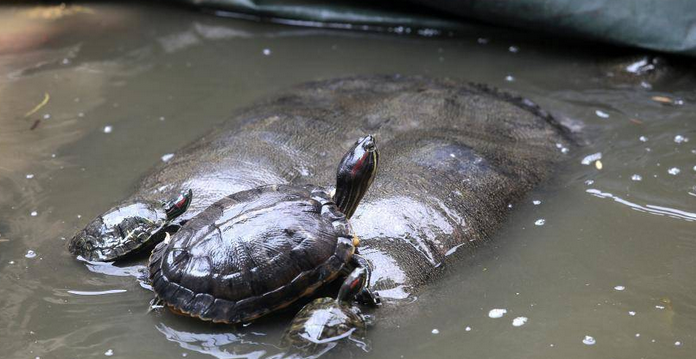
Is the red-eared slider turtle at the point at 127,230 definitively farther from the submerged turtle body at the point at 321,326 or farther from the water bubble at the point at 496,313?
the water bubble at the point at 496,313

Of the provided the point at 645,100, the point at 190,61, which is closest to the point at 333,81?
the point at 190,61

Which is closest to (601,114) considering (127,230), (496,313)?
(496,313)

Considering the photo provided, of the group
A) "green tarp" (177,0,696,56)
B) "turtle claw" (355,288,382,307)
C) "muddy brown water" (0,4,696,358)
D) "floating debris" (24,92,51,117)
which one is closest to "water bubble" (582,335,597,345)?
"muddy brown water" (0,4,696,358)

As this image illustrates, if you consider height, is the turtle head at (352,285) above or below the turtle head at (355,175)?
below

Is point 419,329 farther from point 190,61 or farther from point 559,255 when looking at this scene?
point 190,61

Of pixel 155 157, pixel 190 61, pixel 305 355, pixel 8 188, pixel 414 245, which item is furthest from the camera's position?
pixel 190 61

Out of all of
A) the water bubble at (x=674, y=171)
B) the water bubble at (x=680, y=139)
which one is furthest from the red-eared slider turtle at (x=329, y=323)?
the water bubble at (x=680, y=139)
